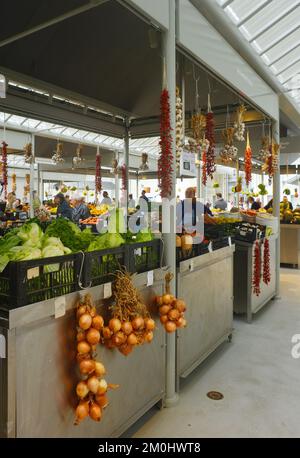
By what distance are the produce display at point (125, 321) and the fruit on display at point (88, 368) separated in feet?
0.50

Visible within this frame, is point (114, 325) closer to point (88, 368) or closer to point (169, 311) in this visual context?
point (88, 368)

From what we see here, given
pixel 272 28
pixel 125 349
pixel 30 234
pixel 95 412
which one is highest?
pixel 272 28

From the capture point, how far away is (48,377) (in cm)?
165

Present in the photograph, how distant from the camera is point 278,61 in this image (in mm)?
4879

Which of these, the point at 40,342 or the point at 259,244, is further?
the point at 259,244

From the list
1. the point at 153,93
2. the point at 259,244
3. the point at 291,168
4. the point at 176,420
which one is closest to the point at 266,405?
the point at 176,420

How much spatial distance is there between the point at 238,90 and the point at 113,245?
273cm

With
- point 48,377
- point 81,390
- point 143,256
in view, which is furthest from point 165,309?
point 48,377

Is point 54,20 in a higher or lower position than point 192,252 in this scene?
higher

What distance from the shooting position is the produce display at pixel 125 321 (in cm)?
191

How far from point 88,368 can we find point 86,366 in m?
0.02

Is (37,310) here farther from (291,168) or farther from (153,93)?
(291,168)

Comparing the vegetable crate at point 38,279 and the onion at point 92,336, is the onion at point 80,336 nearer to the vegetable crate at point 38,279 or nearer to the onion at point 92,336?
the onion at point 92,336
